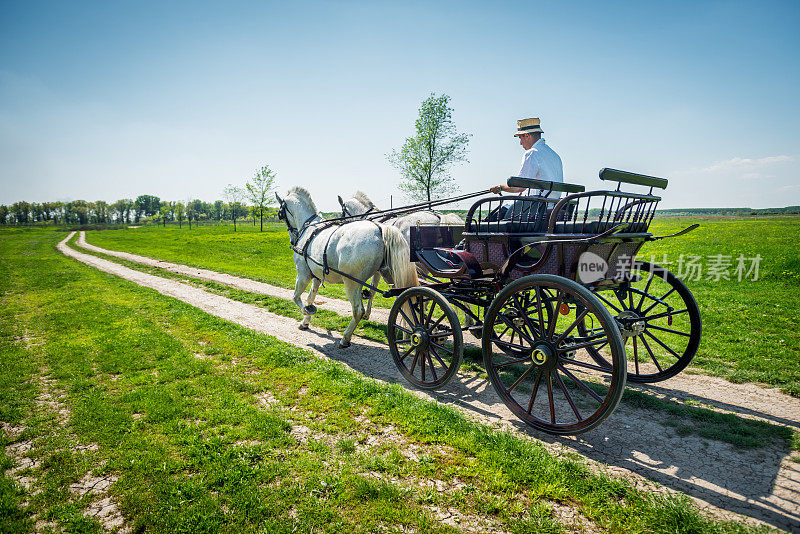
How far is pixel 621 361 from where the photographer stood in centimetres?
318

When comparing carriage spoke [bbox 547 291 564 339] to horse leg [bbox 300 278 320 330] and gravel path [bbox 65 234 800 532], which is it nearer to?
gravel path [bbox 65 234 800 532]

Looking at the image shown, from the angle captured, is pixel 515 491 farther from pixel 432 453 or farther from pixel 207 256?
pixel 207 256

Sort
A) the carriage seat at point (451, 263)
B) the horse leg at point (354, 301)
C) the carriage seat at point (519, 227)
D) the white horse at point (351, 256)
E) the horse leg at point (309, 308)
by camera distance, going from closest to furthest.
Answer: the carriage seat at point (519, 227)
the carriage seat at point (451, 263)
the white horse at point (351, 256)
the horse leg at point (354, 301)
the horse leg at point (309, 308)

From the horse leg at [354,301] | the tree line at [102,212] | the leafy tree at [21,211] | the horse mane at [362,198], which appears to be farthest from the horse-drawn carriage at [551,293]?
the leafy tree at [21,211]

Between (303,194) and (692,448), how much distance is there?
838 centimetres

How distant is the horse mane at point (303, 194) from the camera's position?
29.5 ft

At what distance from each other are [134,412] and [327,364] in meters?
2.55

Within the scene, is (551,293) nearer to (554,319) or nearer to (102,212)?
(554,319)

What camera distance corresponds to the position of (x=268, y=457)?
3.56 meters

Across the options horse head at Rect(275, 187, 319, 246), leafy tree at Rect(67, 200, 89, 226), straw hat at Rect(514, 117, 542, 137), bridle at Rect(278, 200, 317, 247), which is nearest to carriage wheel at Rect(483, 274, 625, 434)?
straw hat at Rect(514, 117, 542, 137)

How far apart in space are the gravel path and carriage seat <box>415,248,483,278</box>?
1625 mm

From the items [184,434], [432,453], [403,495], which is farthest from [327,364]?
[403,495]

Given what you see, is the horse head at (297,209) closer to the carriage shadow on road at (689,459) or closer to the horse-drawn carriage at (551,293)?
the horse-drawn carriage at (551,293)

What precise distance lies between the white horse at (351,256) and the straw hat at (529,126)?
2.53 m
